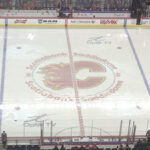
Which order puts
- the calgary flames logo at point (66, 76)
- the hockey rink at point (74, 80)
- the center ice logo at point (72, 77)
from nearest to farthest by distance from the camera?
the hockey rink at point (74, 80)
the center ice logo at point (72, 77)
the calgary flames logo at point (66, 76)

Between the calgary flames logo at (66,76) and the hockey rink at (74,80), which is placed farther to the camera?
the calgary flames logo at (66,76)

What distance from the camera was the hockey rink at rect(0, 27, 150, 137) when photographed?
446 inches

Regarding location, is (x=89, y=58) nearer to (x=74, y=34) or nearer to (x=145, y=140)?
(x=74, y=34)

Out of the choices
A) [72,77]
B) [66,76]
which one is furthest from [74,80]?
[66,76]

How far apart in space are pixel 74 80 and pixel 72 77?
199 millimetres

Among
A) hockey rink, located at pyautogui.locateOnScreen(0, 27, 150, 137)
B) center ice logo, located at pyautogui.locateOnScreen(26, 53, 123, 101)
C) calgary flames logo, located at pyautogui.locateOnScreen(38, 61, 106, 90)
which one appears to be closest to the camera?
hockey rink, located at pyautogui.locateOnScreen(0, 27, 150, 137)

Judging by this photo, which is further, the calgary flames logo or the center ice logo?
the calgary flames logo

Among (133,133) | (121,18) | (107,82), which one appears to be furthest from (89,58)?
(133,133)

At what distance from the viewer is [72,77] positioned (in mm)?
13586

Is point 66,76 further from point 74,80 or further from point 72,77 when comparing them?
point 74,80

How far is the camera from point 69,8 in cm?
1828

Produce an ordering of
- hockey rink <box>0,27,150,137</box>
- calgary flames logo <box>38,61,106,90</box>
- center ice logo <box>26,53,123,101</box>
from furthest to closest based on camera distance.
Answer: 1. calgary flames logo <box>38,61,106,90</box>
2. center ice logo <box>26,53,123,101</box>
3. hockey rink <box>0,27,150,137</box>

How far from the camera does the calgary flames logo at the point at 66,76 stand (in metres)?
13.2

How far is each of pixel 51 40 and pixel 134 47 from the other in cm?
309
